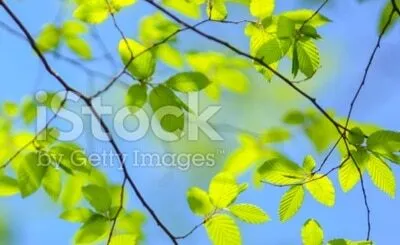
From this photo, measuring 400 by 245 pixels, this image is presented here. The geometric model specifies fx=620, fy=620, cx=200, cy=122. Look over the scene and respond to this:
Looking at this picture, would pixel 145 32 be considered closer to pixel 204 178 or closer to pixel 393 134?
pixel 204 178

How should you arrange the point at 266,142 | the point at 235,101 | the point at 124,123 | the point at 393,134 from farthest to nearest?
the point at 235,101 → the point at 124,123 → the point at 266,142 → the point at 393,134

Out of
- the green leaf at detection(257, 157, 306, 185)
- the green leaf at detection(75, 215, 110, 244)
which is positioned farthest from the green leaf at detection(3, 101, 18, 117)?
the green leaf at detection(257, 157, 306, 185)

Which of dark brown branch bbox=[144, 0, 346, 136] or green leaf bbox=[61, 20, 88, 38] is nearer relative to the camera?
dark brown branch bbox=[144, 0, 346, 136]

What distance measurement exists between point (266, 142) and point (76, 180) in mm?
480

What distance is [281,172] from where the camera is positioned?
1.15 m

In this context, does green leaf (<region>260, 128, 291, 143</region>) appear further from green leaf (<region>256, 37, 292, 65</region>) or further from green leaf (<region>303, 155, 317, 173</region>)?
green leaf (<region>256, 37, 292, 65</region>)

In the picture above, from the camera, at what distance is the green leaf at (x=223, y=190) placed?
115cm

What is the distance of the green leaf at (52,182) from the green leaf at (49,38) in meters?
0.39

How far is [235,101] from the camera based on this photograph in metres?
1.79

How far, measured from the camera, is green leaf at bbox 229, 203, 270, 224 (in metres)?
1.14

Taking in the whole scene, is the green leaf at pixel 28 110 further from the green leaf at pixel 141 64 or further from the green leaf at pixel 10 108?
the green leaf at pixel 141 64

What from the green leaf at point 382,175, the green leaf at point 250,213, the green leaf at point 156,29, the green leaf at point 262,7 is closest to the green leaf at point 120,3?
the green leaf at point 156,29

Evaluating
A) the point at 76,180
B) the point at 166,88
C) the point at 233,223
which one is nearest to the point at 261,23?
the point at 166,88

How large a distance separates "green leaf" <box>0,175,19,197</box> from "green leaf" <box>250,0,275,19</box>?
0.56 metres
